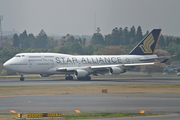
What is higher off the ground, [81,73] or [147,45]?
[147,45]

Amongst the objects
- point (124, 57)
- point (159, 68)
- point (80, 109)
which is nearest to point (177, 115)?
point (80, 109)

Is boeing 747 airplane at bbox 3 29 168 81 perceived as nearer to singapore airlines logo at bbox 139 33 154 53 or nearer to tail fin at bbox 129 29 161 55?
tail fin at bbox 129 29 161 55

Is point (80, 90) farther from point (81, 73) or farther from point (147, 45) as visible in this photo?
point (147, 45)

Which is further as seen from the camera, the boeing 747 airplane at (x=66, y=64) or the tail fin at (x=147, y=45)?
the tail fin at (x=147, y=45)

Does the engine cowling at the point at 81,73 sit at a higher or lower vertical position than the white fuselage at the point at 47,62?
lower

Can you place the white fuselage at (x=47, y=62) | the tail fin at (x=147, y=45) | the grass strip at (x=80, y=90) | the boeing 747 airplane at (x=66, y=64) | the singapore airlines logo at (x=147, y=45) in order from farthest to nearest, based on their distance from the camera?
the singapore airlines logo at (x=147, y=45), the tail fin at (x=147, y=45), the boeing 747 airplane at (x=66, y=64), the white fuselage at (x=47, y=62), the grass strip at (x=80, y=90)

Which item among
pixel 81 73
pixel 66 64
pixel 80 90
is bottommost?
pixel 80 90

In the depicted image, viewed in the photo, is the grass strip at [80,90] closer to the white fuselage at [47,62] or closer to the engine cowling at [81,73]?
the engine cowling at [81,73]

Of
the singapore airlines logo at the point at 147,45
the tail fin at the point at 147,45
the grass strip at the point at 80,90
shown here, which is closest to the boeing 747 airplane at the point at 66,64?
the tail fin at the point at 147,45

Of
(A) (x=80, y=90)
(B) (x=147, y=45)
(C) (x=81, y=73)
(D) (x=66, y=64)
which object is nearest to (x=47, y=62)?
(D) (x=66, y=64)

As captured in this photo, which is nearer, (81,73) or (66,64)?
(81,73)

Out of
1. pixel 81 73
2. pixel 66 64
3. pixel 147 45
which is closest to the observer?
pixel 81 73

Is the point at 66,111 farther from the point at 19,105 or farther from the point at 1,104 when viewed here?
the point at 1,104

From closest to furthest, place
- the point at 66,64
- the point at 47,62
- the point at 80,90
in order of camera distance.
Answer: the point at 80,90
the point at 47,62
the point at 66,64
